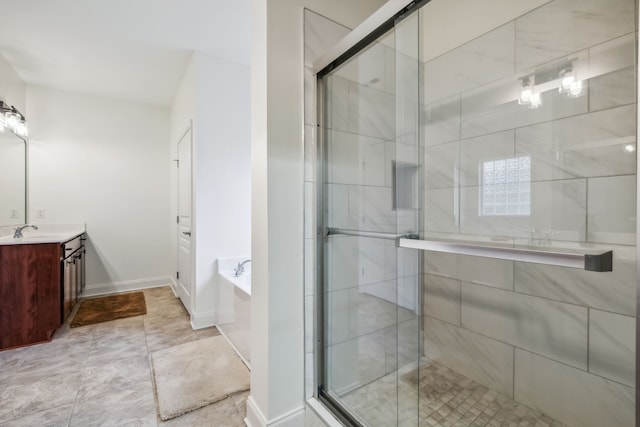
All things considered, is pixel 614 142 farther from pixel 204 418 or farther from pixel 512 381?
pixel 204 418

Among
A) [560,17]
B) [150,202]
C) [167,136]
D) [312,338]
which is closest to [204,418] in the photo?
[312,338]

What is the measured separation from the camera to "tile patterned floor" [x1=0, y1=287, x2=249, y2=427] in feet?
4.99

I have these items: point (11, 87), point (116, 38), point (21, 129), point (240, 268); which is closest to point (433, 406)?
point (240, 268)

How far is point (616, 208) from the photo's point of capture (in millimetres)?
1188

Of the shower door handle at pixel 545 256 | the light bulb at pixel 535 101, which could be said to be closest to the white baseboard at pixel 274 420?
the shower door handle at pixel 545 256

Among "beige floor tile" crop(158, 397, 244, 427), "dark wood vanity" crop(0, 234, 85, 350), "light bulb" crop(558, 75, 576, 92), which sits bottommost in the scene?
"beige floor tile" crop(158, 397, 244, 427)

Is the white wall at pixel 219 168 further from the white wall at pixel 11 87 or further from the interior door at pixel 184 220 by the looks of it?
the white wall at pixel 11 87

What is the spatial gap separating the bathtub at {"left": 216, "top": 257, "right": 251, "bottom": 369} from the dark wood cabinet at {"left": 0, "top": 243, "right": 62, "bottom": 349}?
4.36ft

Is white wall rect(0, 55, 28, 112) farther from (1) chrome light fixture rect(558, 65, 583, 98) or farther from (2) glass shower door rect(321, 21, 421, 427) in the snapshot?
(1) chrome light fixture rect(558, 65, 583, 98)

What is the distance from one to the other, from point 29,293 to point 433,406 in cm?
308

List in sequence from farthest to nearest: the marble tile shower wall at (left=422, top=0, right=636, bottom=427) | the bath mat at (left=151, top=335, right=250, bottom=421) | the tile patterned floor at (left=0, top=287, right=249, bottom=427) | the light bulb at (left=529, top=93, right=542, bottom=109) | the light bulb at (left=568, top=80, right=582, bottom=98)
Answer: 1. the bath mat at (left=151, top=335, right=250, bottom=421)
2. the tile patterned floor at (left=0, top=287, right=249, bottom=427)
3. the light bulb at (left=529, top=93, right=542, bottom=109)
4. the light bulb at (left=568, top=80, right=582, bottom=98)
5. the marble tile shower wall at (left=422, top=0, right=636, bottom=427)

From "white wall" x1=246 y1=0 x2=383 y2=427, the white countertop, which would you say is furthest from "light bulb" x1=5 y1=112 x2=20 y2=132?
"white wall" x1=246 y1=0 x2=383 y2=427

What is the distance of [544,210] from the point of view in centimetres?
141

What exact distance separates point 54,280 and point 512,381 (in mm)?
3411
